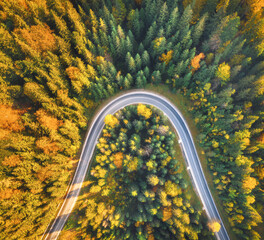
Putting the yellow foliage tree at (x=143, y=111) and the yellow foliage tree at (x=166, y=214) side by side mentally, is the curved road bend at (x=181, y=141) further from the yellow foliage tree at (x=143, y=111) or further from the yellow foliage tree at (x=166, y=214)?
the yellow foliage tree at (x=166, y=214)

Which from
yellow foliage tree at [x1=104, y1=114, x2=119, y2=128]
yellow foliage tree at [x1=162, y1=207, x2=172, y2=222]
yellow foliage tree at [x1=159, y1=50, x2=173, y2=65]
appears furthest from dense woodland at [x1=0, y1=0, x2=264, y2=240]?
yellow foliage tree at [x1=162, y1=207, x2=172, y2=222]

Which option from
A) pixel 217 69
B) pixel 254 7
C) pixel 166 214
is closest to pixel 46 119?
pixel 166 214

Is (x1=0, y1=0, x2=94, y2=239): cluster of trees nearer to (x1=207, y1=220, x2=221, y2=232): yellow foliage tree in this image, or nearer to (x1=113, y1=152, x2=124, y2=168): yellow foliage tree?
(x1=113, y1=152, x2=124, y2=168): yellow foliage tree

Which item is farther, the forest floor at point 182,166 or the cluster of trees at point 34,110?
the forest floor at point 182,166

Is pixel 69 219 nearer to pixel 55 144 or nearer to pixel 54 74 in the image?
pixel 55 144

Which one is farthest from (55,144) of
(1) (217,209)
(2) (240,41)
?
(2) (240,41)

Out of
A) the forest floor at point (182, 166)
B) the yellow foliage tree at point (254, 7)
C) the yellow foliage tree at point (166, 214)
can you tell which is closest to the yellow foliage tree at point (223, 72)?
the forest floor at point (182, 166)

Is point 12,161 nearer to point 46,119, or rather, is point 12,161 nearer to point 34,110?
point 46,119
